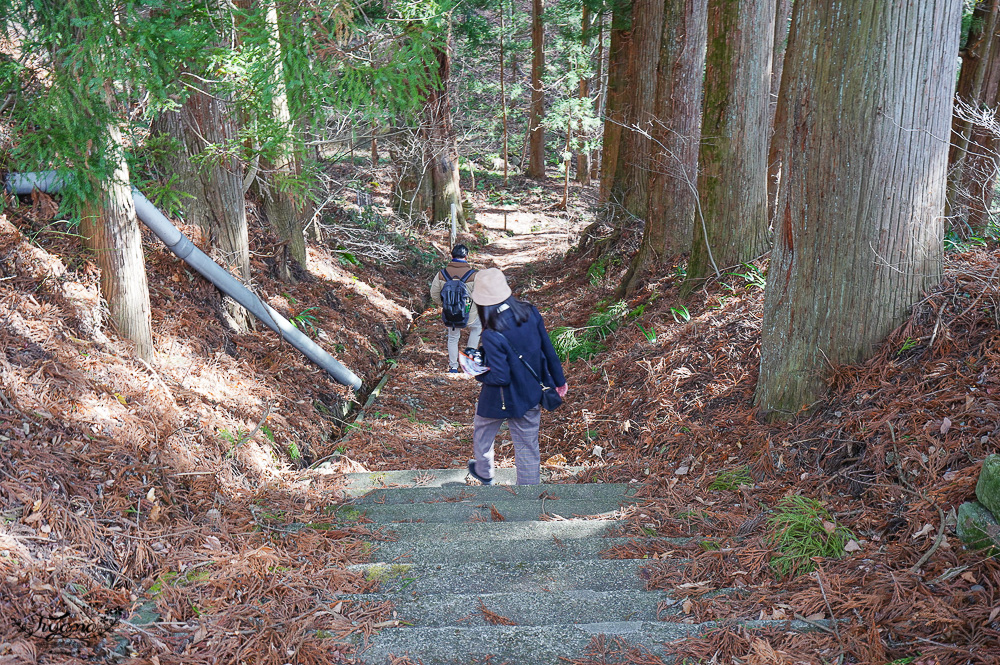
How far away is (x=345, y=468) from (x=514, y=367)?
2.20m

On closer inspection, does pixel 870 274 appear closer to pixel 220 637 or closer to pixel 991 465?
pixel 991 465

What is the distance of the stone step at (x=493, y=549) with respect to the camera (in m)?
3.74

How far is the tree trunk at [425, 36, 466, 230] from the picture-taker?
1652 centimetres

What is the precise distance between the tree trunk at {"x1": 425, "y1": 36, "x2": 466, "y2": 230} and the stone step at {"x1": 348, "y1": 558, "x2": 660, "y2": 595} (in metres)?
13.4

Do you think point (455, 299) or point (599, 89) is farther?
point (599, 89)

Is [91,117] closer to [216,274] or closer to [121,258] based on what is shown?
[121,258]

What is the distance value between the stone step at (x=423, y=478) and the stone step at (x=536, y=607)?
2.12m

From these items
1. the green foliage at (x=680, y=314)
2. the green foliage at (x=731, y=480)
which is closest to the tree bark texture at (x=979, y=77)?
the green foliage at (x=680, y=314)

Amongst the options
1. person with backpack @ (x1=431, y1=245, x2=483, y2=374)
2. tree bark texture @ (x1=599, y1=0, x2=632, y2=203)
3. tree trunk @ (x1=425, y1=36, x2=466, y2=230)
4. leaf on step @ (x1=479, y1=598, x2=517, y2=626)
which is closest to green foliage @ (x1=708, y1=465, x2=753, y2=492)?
leaf on step @ (x1=479, y1=598, x2=517, y2=626)

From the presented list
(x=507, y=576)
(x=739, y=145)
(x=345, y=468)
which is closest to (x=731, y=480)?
(x=507, y=576)

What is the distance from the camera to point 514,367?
530cm

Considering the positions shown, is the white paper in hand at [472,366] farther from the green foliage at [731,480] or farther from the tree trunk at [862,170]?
the tree trunk at [862,170]

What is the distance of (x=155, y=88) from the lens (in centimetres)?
523

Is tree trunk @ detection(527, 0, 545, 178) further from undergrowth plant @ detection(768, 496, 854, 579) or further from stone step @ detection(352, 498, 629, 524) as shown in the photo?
undergrowth plant @ detection(768, 496, 854, 579)
